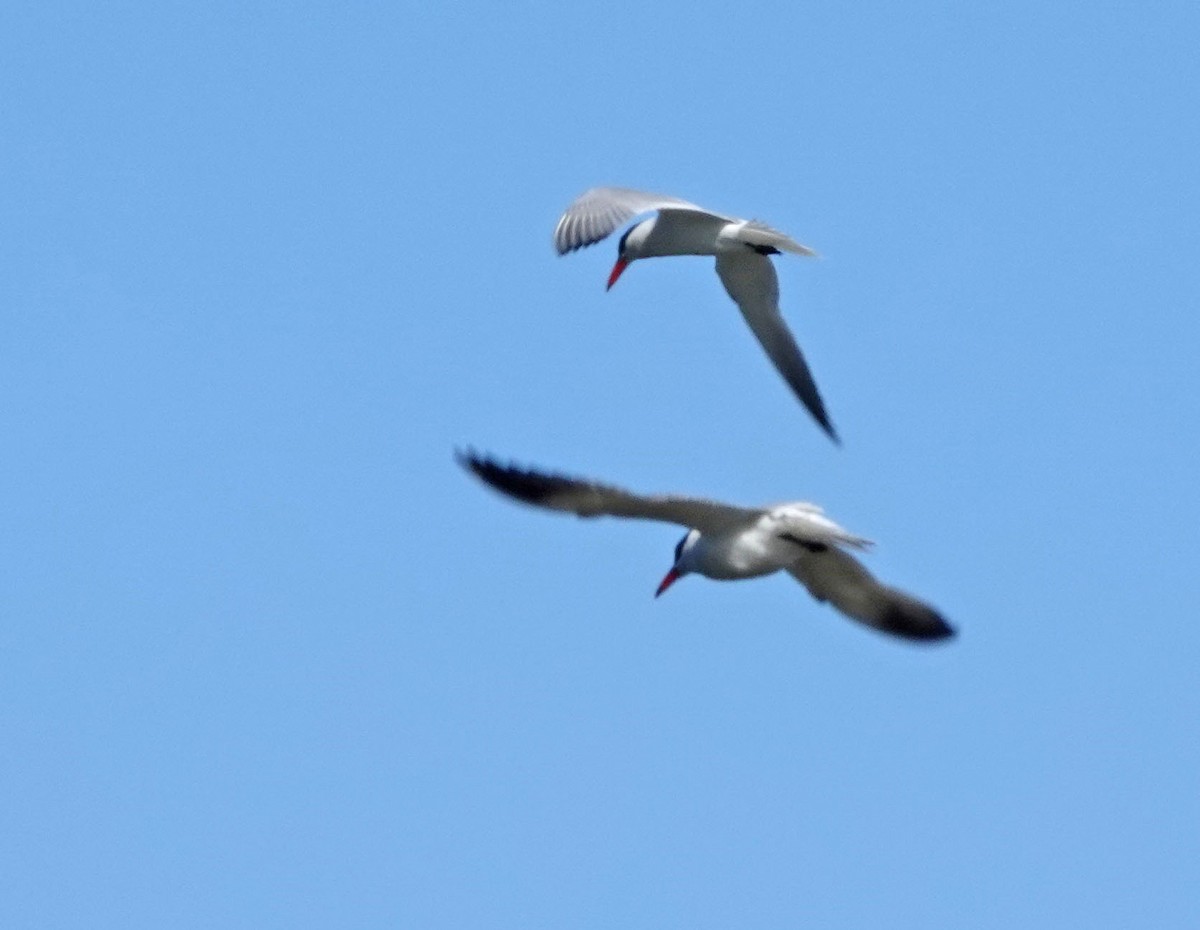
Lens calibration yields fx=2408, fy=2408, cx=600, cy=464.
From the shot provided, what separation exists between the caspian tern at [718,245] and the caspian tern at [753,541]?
3203mm

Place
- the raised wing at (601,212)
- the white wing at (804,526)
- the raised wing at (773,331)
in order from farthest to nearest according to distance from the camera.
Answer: the raised wing at (773,331) → the raised wing at (601,212) → the white wing at (804,526)

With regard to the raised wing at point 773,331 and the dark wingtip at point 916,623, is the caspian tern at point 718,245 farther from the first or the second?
the dark wingtip at point 916,623

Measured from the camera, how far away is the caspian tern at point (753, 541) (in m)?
11.2

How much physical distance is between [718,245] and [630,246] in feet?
2.58

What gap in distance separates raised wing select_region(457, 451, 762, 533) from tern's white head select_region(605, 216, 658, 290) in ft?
15.4

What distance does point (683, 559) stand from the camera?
12.2m

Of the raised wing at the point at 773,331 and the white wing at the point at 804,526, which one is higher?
the raised wing at the point at 773,331

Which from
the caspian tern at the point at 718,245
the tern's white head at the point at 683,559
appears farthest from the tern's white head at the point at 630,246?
the tern's white head at the point at 683,559

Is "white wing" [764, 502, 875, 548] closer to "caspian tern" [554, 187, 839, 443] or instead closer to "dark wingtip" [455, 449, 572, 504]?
"dark wingtip" [455, 449, 572, 504]

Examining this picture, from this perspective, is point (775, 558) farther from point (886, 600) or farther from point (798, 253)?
point (798, 253)

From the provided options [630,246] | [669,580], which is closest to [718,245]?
[630,246]

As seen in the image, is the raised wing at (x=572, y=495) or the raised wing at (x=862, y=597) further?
the raised wing at (x=862, y=597)

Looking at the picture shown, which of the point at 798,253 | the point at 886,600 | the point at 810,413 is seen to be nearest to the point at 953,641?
the point at 886,600

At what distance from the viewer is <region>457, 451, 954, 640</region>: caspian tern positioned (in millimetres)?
11203
